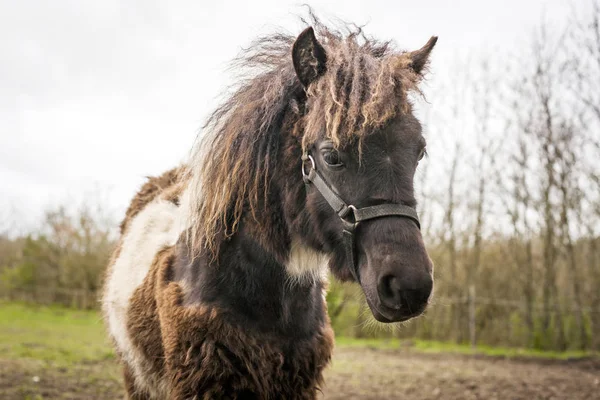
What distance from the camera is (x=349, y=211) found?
2.30 meters

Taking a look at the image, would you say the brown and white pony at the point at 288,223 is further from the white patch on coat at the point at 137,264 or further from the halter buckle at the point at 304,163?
the white patch on coat at the point at 137,264

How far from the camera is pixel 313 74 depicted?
8.61 ft

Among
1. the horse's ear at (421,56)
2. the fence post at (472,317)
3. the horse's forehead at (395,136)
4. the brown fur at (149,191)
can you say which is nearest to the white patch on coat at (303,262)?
the horse's forehead at (395,136)

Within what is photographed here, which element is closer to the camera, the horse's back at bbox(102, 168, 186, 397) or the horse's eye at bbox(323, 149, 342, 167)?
the horse's eye at bbox(323, 149, 342, 167)

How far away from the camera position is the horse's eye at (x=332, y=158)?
2359 mm

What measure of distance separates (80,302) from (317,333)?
27.3 metres

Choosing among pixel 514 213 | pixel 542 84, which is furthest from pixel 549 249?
pixel 542 84

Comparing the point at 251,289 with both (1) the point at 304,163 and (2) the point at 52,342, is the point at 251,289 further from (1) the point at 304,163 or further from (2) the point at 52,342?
(2) the point at 52,342

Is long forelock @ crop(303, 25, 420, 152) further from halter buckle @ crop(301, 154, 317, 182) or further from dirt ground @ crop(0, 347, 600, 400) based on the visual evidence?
dirt ground @ crop(0, 347, 600, 400)

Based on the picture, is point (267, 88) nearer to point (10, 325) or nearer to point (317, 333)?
point (317, 333)

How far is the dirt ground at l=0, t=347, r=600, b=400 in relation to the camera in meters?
7.32

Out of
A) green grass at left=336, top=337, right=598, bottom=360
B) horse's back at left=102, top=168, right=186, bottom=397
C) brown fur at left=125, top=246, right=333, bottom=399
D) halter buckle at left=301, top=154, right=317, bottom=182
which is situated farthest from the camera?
green grass at left=336, top=337, right=598, bottom=360

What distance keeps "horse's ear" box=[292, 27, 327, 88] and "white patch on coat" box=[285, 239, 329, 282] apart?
884mm

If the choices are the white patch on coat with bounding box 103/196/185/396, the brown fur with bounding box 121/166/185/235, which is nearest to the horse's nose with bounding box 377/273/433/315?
the white patch on coat with bounding box 103/196/185/396
